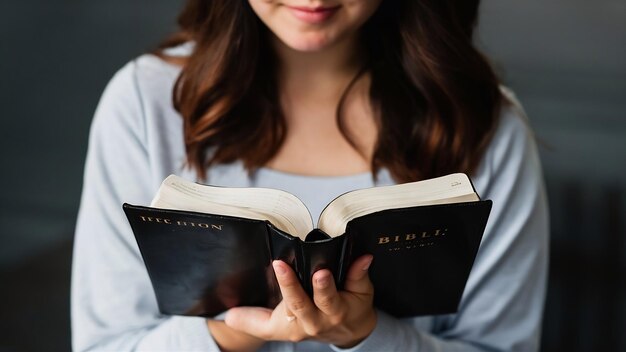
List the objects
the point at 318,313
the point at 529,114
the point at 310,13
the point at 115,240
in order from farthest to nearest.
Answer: the point at 529,114 < the point at 115,240 < the point at 310,13 < the point at 318,313

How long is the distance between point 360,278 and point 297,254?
12 centimetres

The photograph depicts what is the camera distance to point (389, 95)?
4.17ft

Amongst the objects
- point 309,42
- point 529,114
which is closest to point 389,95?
point 309,42

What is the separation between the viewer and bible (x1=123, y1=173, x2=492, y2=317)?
87 centimetres

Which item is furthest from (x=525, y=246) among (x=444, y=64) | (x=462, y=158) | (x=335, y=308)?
(x=335, y=308)

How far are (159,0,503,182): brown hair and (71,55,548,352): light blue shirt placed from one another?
0.09ft

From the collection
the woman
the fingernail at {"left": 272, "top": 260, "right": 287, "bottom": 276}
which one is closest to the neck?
the woman

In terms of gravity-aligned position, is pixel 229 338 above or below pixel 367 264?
below

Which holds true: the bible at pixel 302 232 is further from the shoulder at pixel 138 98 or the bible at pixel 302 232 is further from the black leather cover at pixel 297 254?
the shoulder at pixel 138 98

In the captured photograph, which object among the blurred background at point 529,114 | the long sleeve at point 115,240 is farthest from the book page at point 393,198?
the blurred background at point 529,114

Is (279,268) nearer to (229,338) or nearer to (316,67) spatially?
(229,338)

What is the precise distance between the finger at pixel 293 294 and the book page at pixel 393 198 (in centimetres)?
6

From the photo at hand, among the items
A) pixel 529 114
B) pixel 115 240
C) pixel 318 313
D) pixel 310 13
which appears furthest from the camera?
pixel 529 114

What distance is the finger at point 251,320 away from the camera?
102 centimetres
